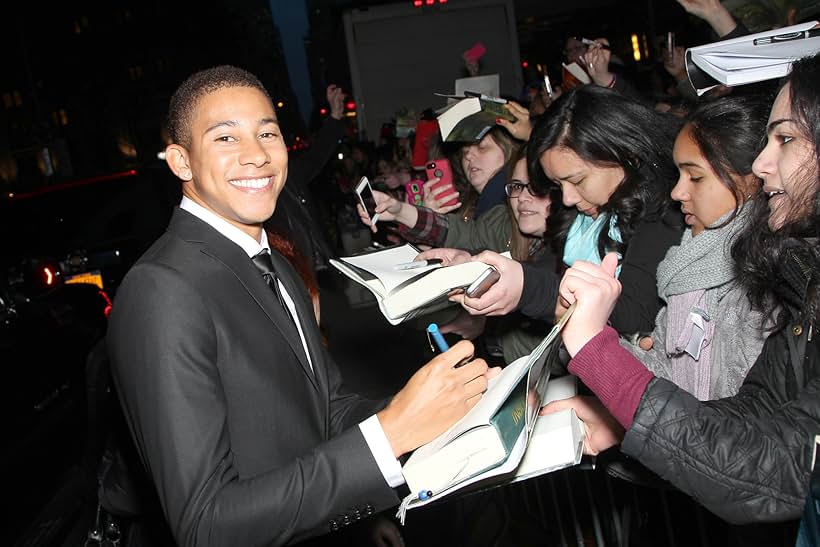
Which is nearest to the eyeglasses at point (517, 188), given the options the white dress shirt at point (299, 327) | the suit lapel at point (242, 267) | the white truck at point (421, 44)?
the white dress shirt at point (299, 327)

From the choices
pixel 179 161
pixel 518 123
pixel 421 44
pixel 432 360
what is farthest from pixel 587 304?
pixel 421 44

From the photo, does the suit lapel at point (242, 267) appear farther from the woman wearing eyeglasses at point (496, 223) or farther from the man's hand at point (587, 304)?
the woman wearing eyeglasses at point (496, 223)

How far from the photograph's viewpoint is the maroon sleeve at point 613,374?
1.92m

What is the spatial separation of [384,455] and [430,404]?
0.17 m

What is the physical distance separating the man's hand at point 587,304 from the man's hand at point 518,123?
2912mm

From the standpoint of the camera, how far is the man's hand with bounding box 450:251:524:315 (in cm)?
292

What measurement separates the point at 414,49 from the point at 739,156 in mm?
10885

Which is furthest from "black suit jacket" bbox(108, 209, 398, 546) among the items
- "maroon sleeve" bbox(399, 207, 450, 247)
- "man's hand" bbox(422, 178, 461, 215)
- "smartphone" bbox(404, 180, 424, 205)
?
"smartphone" bbox(404, 180, 424, 205)

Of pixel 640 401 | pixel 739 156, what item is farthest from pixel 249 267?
pixel 739 156

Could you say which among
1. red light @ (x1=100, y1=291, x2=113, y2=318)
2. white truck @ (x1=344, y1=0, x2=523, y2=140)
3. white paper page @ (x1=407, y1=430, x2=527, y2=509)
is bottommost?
red light @ (x1=100, y1=291, x2=113, y2=318)

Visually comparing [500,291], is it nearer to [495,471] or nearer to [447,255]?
[447,255]

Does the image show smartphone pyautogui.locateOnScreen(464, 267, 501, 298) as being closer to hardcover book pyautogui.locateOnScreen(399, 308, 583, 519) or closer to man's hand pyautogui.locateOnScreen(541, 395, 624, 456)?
man's hand pyautogui.locateOnScreen(541, 395, 624, 456)

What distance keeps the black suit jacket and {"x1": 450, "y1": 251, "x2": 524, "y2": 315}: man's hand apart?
1012mm

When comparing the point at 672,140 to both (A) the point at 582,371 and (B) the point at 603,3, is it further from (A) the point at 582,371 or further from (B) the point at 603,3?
(B) the point at 603,3
